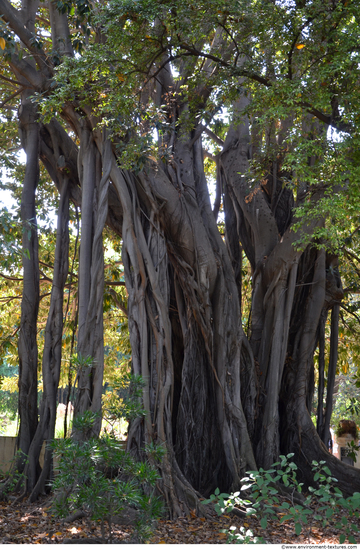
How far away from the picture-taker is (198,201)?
5855 mm

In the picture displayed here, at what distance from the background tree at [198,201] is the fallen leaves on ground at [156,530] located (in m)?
0.24

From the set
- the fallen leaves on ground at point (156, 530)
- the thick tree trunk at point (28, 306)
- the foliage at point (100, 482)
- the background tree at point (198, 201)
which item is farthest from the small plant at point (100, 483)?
the thick tree trunk at point (28, 306)

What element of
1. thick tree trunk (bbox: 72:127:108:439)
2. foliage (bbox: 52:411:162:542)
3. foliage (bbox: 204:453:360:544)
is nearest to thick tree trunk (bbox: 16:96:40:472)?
thick tree trunk (bbox: 72:127:108:439)

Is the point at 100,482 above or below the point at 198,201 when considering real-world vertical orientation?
below

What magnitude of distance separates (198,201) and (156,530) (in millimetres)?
3531

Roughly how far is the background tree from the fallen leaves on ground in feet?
0.80

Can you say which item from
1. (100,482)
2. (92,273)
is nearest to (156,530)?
(100,482)

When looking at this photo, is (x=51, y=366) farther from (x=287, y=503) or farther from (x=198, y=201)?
(x=287, y=503)

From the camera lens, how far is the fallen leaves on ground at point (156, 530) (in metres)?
3.60

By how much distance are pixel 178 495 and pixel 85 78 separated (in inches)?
149

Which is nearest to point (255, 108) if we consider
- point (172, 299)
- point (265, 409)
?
point (172, 299)

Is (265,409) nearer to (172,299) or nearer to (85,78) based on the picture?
(172,299)

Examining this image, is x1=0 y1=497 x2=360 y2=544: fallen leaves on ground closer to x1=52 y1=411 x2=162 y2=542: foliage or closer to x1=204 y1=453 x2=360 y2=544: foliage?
x1=52 y1=411 x2=162 y2=542: foliage

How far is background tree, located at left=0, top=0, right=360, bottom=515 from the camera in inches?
160
